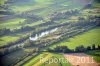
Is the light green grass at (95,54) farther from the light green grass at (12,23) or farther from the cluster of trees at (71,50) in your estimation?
the light green grass at (12,23)

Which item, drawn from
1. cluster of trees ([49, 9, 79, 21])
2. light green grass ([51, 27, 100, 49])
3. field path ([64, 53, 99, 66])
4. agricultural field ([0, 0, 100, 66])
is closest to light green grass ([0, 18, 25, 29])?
agricultural field ([0, 0, 100, 66])

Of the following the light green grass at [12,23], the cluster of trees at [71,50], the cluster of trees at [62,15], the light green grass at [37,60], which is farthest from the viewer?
the cluster of trees at [62,15]

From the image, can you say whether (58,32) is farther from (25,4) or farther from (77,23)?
(25,4)

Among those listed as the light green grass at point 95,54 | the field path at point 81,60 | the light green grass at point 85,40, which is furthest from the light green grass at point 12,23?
the light green grass at point 95,54

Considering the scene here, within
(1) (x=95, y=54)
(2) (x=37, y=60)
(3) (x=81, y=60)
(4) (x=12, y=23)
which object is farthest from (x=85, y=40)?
(4) (x=12, y=23)

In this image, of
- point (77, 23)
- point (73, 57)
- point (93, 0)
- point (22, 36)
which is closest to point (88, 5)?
point (93, 0)

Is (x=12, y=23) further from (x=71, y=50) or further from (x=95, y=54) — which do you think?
(x=95, y=54)
